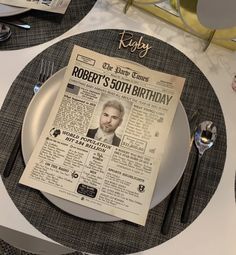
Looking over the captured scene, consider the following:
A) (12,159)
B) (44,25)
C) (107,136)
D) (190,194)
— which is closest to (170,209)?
(190,194)

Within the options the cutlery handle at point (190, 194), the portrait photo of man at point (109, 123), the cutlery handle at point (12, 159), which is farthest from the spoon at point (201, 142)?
the cutlery handle at point (12, 159)

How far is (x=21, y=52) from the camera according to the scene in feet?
2.21

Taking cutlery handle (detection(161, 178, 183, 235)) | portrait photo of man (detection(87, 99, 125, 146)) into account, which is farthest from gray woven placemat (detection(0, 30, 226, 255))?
portrait photo of man (detection(87, 99, 125, 146))

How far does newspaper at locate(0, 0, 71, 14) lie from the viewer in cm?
69

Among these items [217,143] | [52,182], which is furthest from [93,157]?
[217,143]

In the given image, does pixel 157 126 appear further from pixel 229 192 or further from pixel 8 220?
pixel 8 220

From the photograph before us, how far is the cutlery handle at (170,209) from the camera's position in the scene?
554mm

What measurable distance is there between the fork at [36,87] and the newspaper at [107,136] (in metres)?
0.03

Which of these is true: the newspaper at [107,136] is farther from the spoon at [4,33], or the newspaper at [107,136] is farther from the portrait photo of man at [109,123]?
the spoon at [4,33]

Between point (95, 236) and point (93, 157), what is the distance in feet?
0.37

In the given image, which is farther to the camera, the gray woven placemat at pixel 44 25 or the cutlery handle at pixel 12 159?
the gray woven placemat at pixel 44 25

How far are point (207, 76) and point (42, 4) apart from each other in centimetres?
32

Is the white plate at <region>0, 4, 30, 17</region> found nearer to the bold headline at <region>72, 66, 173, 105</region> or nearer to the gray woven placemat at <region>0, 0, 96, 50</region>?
the gray woven placemat at <region>0, 0, 96, 50</region>

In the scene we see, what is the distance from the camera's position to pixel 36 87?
2.10ft
